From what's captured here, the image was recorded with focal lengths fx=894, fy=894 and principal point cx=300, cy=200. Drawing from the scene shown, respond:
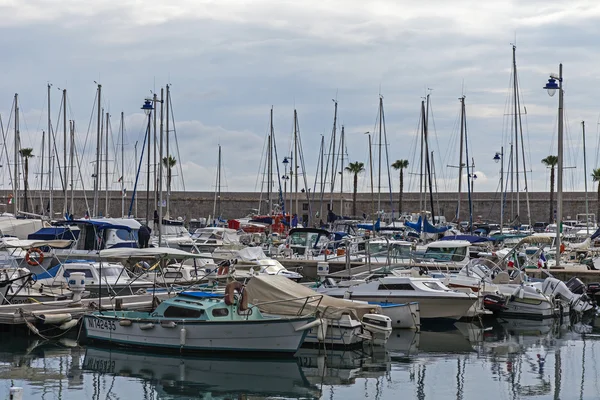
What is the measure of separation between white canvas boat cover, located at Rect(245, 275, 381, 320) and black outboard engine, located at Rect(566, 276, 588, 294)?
36.4ft

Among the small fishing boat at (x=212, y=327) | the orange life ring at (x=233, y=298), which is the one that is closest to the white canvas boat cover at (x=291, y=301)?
the orange life ring at (x=233, y=298)

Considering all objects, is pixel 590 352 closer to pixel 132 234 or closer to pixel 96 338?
pixel 96 338

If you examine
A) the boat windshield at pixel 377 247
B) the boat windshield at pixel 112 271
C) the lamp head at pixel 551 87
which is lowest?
the boat windshield at pixel 112 271

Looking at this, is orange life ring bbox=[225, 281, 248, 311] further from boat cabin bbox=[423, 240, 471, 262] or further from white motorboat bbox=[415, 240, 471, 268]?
boat cabin bbox=[423, 240, 471, 262]

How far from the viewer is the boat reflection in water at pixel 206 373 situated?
18266 millimetres

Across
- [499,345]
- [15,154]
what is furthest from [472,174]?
[499,345]

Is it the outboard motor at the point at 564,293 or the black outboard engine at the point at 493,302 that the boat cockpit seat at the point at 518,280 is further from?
the black outboard engine at the point at 493,302

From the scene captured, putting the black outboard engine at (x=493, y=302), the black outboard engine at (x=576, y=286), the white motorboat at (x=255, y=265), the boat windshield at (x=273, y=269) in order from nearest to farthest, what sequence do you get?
the black outboard engine at (x=493, y=302)
the black outboard engine at (x=576, y=286)
the white motorboat at (x=255, y=265)
the boat windshield at (x=273, y=269)

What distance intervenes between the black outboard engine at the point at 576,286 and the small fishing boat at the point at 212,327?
14.5m

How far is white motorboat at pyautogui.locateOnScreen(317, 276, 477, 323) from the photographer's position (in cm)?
2648

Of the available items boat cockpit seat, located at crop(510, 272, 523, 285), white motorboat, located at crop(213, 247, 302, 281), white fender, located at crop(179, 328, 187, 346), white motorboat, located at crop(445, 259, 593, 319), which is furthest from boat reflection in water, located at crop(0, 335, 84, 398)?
boat cockpit seat, located at crop(510, 272, 523, 285)

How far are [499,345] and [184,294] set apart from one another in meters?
8.78

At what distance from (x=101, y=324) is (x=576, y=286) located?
58.0ft

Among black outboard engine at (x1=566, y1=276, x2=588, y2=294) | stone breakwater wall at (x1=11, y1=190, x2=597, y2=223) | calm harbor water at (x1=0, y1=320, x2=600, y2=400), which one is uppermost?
stone breakwater wall at (x1=11, y1=190, x2=597, y2=223)
